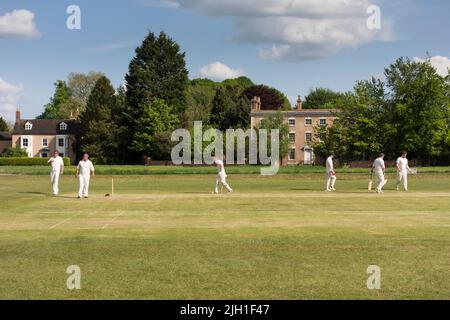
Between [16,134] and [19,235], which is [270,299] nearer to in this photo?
[19,235]

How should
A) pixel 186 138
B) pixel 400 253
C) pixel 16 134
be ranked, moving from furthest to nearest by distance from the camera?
pixel 16 134 → pixel 186 138 → pixel 400 253

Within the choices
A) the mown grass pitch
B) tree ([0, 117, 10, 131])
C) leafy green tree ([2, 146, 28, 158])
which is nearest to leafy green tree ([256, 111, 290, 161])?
leafy green tree ([2, 146, 28, 158])

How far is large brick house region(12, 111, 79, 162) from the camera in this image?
119m

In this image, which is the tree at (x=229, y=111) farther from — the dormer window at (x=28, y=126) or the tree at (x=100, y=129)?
the dormer window at (x=28, y=126)

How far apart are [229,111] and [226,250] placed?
306 feet

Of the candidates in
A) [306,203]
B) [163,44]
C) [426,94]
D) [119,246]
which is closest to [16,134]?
[163,44]

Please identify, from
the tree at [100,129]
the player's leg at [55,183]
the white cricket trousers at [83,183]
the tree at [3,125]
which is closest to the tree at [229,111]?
the tree at [100,129]

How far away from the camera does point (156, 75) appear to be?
92312mm

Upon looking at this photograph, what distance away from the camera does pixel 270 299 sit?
29.0 ft

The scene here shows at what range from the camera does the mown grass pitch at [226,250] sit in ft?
31.1

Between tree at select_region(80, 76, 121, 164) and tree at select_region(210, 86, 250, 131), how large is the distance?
56.8 ft

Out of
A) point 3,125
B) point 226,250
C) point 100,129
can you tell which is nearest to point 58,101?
point 3,125

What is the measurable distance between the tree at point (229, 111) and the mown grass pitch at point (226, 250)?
7972cm
